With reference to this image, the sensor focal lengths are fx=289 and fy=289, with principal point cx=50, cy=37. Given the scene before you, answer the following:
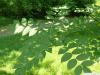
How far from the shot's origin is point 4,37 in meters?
8.88

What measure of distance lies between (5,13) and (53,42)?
9.35 meters

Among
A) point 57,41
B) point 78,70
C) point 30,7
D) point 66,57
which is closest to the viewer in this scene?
point 78,70

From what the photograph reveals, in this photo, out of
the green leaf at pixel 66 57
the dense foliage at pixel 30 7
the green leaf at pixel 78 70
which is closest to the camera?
the green leaf at pixel 78 70

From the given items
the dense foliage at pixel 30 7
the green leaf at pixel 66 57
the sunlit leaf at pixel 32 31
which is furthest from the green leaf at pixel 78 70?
the dense foliage at pixel 30 7

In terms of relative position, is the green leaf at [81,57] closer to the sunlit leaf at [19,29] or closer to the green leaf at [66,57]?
the green leaf at [66,57]

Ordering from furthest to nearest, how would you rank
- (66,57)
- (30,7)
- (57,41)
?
(30,7), (57,41), (66,57)

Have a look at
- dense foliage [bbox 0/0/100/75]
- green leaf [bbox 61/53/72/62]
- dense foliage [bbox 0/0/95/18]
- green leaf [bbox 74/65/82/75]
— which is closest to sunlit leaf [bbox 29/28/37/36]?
dense foliage [bbox 0/0/100/75]

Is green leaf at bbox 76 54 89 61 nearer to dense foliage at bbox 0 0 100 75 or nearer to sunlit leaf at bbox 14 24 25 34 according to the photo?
dense foliage at bbox 0 0 100 75

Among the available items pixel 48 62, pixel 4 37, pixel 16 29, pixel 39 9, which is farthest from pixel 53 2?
pixel 16 29

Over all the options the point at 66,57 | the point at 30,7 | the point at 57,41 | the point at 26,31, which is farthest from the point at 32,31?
the point at 30,7

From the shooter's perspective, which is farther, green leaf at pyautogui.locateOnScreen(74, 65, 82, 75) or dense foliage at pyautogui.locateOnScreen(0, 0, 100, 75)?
dense foliage at pyautogui.locateOnScreen(0, 0, 100, 75)

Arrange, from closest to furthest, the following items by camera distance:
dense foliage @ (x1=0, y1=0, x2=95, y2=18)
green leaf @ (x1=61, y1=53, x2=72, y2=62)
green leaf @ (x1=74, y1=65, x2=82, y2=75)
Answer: green leaf @ (x1=74, y1=65, x2=82, y2=75)
green leaf @ (x1=61, y1=53, x2=72, y2=62)
dense foliage @ (x1=0, y1=0, x2=95, y2=18)

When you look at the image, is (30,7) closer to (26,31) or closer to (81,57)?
(26,31)

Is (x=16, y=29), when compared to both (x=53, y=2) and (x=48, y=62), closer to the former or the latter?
(x=48, y=62)
